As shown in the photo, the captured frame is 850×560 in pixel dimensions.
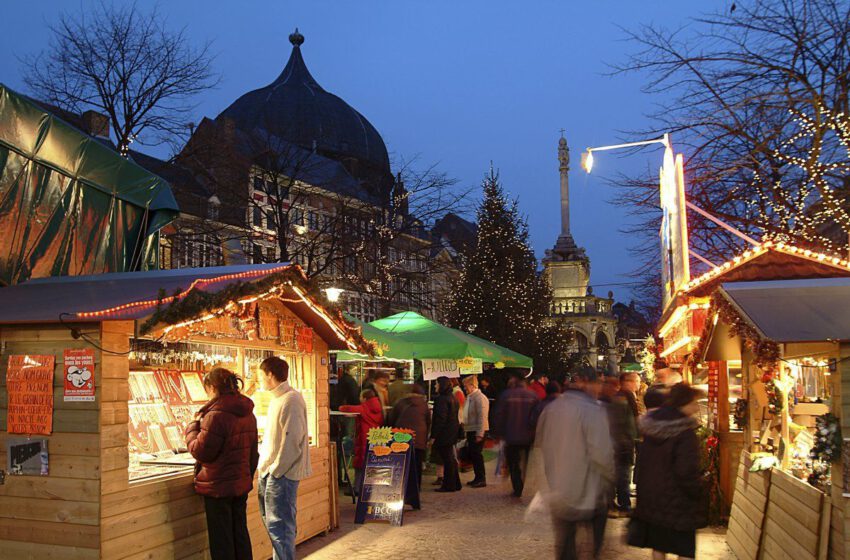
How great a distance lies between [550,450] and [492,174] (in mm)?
32312

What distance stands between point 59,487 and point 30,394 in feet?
2.54

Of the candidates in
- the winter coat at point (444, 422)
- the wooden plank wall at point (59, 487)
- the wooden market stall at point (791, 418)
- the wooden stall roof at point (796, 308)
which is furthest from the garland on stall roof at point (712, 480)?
the wooden plank wall at point (59, 487)

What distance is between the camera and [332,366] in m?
20.2

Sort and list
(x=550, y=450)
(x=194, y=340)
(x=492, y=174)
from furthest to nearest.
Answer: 1. (x=492, y=174)
2. (x=194, y=340)
3. (x=550, y=450)

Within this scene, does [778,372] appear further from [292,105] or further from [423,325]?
[292,105]

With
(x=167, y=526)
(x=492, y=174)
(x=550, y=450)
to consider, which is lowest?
(x=167, y=526)

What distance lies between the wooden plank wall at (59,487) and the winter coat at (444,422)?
746cm

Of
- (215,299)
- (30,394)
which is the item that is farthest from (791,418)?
(30,394)

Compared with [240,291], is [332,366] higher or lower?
lower

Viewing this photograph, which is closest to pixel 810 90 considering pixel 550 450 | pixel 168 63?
pixel 550 450

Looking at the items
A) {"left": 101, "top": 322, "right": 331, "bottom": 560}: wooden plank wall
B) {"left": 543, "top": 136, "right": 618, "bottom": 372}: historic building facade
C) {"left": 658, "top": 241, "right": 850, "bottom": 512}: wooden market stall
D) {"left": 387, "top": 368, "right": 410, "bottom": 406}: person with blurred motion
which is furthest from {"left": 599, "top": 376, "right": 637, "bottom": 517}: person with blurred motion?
{"left": 543, "top": 136, "right": 618, "bottom": 372}: historic building facade

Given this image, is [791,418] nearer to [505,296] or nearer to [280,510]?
[280,510]

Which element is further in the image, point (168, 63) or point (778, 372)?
point (168, 63)

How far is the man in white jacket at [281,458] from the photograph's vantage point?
22.5 ft
